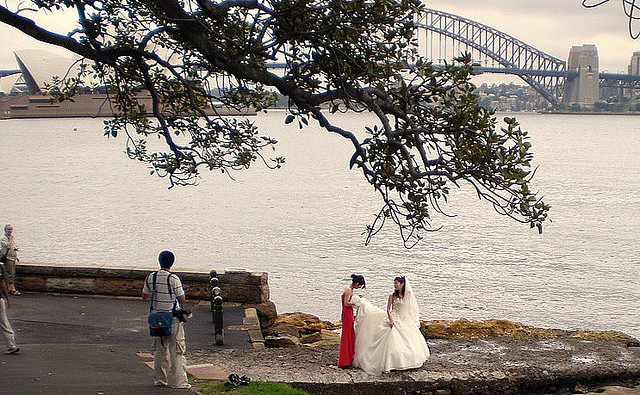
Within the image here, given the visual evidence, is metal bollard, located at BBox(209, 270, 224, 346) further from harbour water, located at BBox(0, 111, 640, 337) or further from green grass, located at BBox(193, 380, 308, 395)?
harbour water, located at BBox(0, 111, 640, 337)

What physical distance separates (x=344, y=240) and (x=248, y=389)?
34.9m

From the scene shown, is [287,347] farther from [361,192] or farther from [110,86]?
[361,192]

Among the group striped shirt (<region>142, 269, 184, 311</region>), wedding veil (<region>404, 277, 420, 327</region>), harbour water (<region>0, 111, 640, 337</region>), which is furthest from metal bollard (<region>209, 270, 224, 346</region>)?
harbour water (<region>0, 111, 640, 337</region>)

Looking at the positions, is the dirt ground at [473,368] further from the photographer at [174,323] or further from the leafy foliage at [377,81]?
the leafy foliage at [377,81]

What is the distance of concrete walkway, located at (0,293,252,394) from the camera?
11422 millimetres

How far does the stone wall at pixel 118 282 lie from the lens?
59.2 ft

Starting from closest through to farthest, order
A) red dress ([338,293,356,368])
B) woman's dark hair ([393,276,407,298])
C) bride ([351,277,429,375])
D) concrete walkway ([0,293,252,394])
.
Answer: concrete walkway ([0,293,252,394]), bride ([351,277,429,375]), red dress ([338,293,356,368]), woman's dark hair ([393,276,407,298])

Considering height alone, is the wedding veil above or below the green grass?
above

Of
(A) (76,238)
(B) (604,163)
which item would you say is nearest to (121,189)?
(A) (76,238)

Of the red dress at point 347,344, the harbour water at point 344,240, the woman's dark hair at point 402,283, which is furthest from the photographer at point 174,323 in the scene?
the harbour water at point 344,240

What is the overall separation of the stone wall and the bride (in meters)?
3.68

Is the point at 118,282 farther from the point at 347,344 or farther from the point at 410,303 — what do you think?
the point at 410,303

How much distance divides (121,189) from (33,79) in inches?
2780

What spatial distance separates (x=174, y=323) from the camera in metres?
11.2
